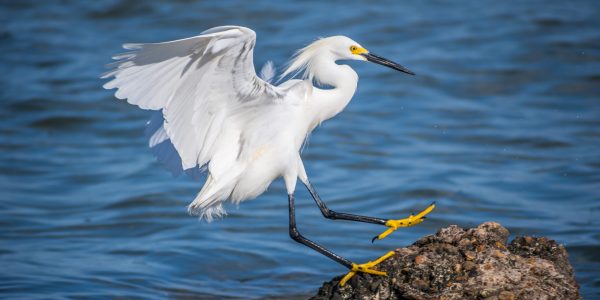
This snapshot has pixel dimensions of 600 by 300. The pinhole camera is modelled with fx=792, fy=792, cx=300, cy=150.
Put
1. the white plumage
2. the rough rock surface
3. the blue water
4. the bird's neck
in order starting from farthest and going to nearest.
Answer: the blue water → the bird's neck → the white plumage → the rough rock surface

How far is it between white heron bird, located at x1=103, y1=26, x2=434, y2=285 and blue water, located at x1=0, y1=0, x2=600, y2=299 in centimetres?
143

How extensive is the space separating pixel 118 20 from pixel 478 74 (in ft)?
28.3

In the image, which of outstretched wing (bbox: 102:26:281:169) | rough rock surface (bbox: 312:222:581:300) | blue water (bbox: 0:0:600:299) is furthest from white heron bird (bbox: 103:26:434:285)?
blue water (bbox: 0:0:600:299)

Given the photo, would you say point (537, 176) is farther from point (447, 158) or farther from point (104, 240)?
point (104, 240)

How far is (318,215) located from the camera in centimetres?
956

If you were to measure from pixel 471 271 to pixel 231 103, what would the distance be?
7.50 feet

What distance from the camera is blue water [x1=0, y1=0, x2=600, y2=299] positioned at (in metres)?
8.30

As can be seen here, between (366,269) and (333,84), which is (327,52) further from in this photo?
(366,269)

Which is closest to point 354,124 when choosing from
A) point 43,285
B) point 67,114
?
point 67,114

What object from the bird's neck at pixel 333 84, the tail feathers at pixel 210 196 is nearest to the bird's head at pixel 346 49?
the bird's neck at pixel 333 84

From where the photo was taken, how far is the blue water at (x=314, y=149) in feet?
27.2

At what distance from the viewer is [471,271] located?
502 cm

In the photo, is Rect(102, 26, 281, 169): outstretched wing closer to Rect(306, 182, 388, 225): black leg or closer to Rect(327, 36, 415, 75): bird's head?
Rect(327, 36, 415, 75): bird's head

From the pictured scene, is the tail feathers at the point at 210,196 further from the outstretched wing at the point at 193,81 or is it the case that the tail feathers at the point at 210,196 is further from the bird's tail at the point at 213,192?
the outstretched wing at the point at 193,81
